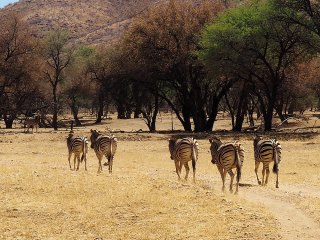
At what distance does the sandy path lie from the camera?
506 inches

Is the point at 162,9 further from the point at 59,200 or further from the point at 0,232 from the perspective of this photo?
the point at 0,232

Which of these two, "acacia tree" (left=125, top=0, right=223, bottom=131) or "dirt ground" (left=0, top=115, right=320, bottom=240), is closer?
"dirt ground" (left=0, top=115, right=320, bottom=240)

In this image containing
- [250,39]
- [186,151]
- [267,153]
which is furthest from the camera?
[250,39]

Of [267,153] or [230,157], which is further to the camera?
[267,153]

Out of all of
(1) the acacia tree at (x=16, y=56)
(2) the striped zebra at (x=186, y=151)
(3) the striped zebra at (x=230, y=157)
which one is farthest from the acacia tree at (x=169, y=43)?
(3) the striped zebra at (x=230, y=157)

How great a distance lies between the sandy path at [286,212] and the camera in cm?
1285

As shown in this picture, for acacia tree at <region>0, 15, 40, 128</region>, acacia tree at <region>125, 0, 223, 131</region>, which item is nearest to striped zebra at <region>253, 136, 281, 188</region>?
acacia tree at <region>125, 0, 223, 131</region>

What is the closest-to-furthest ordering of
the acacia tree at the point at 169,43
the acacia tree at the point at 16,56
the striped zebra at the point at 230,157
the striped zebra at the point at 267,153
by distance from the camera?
the striped zebra at the point at 230,157, the striped zebra at the point at 267,153, the acacia tree at the point at 169,43, the acacia tree at the point at 16,56

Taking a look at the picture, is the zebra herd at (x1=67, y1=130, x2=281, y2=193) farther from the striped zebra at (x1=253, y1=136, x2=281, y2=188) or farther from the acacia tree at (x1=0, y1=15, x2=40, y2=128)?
the acacia tree at (x1=0, y1=15, x2=40, y2=128)

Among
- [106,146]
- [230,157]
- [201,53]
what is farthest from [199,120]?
[230,157]

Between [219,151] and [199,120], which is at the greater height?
[199,120]

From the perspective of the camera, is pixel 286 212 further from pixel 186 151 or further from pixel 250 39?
pixel 250 39

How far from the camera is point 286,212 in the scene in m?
15.2

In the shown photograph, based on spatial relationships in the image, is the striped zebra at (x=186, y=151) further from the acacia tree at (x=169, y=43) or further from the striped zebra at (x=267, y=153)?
the acacia tree at (x=169, y=43)
